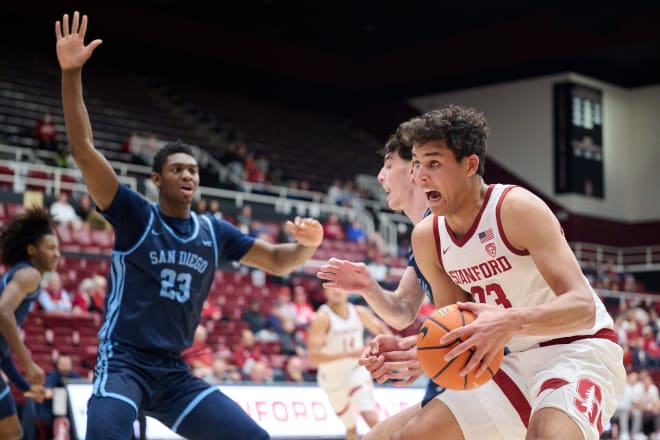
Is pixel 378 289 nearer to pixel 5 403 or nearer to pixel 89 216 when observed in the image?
pixel 5 403

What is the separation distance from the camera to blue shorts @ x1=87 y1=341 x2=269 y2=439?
5.09 m

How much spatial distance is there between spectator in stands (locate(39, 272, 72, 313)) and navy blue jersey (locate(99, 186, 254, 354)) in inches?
273

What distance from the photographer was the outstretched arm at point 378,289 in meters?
4.61

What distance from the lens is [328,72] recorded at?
2920 centimetres

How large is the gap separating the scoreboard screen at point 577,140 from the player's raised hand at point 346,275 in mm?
22586

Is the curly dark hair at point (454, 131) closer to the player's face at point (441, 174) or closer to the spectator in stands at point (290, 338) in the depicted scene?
the player's face at point (441, 174)

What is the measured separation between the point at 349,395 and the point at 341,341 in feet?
2.20

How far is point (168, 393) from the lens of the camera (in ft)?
17.4

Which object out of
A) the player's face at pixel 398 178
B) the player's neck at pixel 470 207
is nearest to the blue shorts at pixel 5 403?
the player's face at pixel 398 178

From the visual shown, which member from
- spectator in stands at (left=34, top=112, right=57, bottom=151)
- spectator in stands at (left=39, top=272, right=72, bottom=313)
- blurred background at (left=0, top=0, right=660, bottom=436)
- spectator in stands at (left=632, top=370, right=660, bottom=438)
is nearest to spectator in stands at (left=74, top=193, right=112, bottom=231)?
blurred background at (left=0, top=0, right=660, bottom=436)

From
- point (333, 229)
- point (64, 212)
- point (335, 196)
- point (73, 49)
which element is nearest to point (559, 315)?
point (73, 49)

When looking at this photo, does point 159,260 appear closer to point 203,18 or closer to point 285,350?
point 285,350

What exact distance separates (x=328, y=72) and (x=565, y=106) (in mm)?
7454

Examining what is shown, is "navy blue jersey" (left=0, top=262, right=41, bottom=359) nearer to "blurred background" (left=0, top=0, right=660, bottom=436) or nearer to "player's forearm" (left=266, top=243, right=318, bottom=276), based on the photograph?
"player's forearm" (left=266, top=243, right=318, bottom=276)
